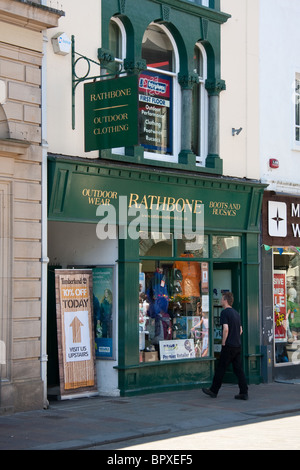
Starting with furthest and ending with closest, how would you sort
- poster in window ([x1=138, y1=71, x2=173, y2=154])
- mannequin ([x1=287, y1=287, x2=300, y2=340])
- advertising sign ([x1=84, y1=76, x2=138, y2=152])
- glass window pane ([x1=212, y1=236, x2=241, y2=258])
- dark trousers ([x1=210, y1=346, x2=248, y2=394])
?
mannequin ([x1=287, y1=287, x2=300, y2=340]) → glass window pane ([x1=212, y1=236, x2=241, y2=258]) → poster in window ([x1=138, y1=71, x2=173, y2=154]) → dark trousers ([x1=210, y1=346, x2=248, y2=394]) → advertising sign ([x1=84, y1=76, x2=138, y2=152])

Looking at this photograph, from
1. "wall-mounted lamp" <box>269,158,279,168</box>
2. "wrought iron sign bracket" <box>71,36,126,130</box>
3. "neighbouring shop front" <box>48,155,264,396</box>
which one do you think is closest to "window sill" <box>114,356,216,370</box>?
"neighbouring shop front" <box>48,155,264,396</box>

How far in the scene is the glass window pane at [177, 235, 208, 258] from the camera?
51.6ft

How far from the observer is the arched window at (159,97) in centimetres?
1543

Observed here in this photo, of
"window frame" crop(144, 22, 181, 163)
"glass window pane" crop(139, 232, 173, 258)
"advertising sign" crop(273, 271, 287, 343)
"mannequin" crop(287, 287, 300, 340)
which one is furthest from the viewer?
"mannequin" crop(287, 287, 300, 340)

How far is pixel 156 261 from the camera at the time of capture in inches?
603

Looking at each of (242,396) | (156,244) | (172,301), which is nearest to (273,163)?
(156,244)

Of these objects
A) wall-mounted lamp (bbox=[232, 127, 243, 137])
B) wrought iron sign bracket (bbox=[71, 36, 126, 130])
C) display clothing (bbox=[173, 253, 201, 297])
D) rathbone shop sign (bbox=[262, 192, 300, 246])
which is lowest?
display clothing (bbox=[173, 253, 201, 297])

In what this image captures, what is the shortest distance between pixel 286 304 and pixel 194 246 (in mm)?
3108

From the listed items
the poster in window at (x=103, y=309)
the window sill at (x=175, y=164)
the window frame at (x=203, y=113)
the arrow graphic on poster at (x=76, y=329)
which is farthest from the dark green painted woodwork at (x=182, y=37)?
the arrow graphic on poster at (x=76, y=329)

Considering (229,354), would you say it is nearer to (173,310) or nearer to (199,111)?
(173,310)

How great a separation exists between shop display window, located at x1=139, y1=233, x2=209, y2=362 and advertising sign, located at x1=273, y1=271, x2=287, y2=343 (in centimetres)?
206

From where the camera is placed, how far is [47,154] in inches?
517

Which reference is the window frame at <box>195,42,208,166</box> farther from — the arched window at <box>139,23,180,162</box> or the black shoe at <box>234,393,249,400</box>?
the black shoe at <box>234,393,249,400</box>
